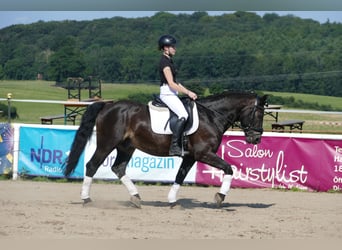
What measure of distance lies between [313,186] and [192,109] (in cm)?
365

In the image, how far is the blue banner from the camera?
11.3 meters

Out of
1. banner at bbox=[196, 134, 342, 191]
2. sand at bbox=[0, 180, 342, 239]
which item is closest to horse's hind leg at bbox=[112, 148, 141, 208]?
sand at bbox=[0, 180, 342, 239]

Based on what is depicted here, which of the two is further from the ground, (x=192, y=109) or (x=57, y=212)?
(x=192, y=109)

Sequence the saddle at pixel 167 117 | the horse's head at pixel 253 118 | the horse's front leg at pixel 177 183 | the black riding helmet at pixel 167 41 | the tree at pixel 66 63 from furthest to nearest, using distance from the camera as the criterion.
Result: the tree at pixel 66 63
the horse's head at pixel 253 118
the horse's front leg at pixel 177 183
the saddle at pixel 167 117
the black riding helmet at pixel 167 41

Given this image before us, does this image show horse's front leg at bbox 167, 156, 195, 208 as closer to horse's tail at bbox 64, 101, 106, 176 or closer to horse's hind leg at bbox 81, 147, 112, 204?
horse's hind leg at bbox 81, 147, 112, 204

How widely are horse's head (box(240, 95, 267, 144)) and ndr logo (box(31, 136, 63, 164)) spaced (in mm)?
4293

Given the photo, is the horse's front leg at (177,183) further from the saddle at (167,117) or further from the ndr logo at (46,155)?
the ndr logo at (46,155)

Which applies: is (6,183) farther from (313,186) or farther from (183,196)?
(313,186)

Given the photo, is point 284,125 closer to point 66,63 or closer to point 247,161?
point 247,161

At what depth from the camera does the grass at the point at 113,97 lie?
52.0 feet

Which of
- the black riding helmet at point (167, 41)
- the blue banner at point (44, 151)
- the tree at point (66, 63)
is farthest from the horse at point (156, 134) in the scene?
the tree at point (66, 63)

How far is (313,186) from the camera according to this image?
420 inches

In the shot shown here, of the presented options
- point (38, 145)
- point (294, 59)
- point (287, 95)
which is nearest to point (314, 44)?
point (294, 59)

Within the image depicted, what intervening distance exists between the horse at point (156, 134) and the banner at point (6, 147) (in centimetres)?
352
